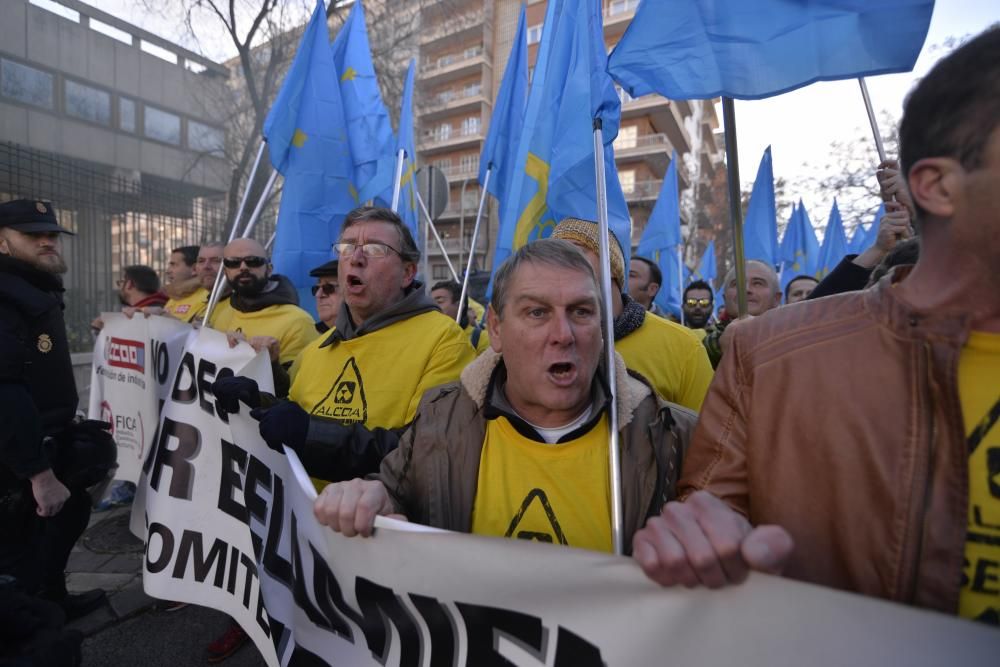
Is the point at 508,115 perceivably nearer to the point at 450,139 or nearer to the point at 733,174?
the point at 733,174

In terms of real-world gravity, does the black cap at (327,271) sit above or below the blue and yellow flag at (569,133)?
below

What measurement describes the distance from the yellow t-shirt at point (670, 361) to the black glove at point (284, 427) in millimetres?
1364

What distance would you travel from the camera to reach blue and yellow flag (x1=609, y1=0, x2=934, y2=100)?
1.90 meters

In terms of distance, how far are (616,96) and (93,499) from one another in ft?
12.7

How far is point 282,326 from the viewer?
361 centimetres

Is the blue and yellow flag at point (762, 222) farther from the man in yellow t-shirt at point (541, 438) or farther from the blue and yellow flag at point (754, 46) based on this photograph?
the man in yellow t-shirt at point (541, 438)

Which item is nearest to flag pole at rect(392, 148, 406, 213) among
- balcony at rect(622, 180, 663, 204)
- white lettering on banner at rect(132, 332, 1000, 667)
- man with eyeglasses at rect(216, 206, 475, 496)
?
man with eyeglasses at rect(216, 206, 475, 496)

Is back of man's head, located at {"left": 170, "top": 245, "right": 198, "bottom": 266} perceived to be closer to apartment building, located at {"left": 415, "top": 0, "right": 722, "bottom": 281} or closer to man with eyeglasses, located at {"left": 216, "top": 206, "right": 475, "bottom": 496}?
man with eyeglasses, located at {"left": 216, "top": 206, "right": 475, "bottom": 496}

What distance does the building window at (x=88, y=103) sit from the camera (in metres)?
12.5

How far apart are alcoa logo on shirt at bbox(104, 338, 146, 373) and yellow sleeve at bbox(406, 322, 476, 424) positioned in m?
2.30

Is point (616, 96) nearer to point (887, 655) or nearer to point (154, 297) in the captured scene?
point (887, 655)

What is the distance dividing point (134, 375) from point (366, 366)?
7.30 feet

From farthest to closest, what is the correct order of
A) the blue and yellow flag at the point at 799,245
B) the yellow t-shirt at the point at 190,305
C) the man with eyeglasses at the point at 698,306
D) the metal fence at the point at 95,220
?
1. the blue and yellow flag at the point at 799,245
2. the metal fence at the point at 95,220
3. the man with eyeglasses at the point at 698,306
4. the yellow t-shirt at the point at 190,305

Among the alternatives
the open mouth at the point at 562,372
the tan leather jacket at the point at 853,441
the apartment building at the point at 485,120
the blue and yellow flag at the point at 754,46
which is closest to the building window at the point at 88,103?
the blue and yellow flag at the point at 754,46
